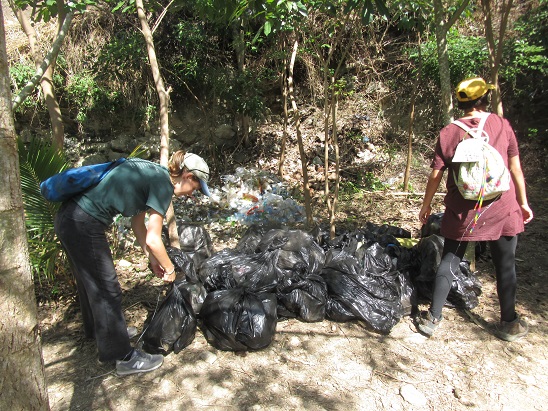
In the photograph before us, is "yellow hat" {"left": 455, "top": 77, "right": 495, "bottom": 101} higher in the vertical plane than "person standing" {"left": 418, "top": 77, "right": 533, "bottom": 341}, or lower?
higher

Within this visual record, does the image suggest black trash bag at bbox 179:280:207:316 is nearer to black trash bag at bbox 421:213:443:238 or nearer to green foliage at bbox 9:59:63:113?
black trash bag at bbox 421:213:443:238

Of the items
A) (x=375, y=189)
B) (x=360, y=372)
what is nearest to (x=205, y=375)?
(x=360, y=372)

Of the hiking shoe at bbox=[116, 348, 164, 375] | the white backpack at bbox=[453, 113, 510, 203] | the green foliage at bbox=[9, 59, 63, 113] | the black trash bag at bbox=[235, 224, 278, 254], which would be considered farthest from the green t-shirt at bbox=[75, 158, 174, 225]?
the green foliage at bbox=[9, 59, 63, 113]

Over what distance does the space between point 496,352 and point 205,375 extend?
1.78m

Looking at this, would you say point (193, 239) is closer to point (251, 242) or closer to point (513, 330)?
point (251, 242)

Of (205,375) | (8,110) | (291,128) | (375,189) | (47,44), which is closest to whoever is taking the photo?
(8,110)

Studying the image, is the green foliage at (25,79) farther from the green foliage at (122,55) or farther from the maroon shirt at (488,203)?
the maroon shirt at (488,203)

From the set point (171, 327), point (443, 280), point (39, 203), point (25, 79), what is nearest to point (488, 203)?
point (443, 280)

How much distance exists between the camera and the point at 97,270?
6.77 feet

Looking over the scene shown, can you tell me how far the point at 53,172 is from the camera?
279 cm

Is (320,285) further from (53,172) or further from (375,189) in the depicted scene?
(375,189)

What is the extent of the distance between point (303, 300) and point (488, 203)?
1.33 metres

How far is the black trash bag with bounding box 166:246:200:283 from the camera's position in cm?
288

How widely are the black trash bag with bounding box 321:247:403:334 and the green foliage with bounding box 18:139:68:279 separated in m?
2.02
